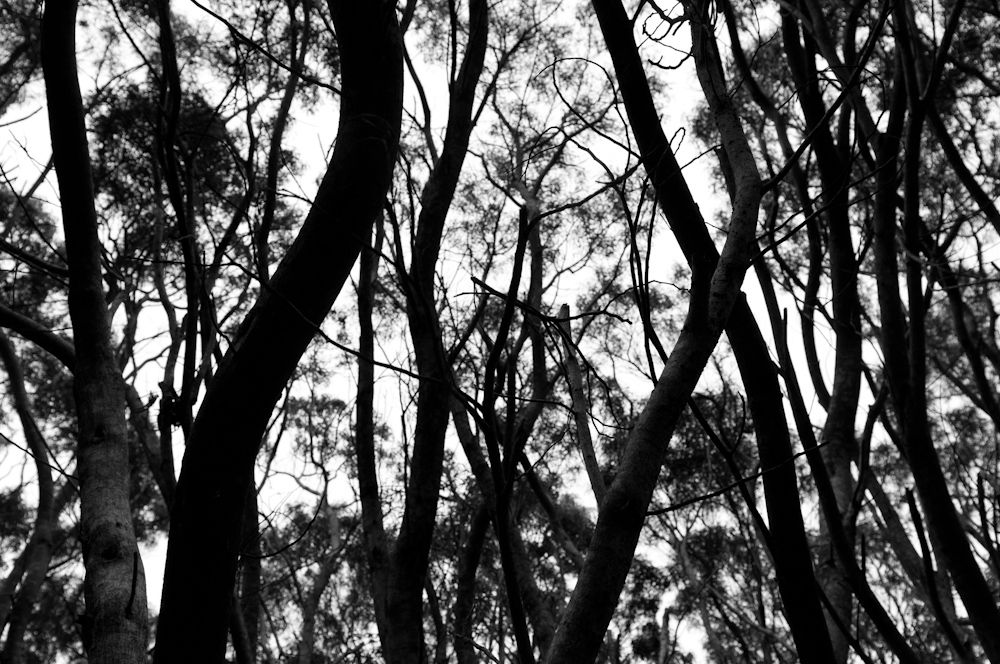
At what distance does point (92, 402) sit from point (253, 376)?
0.69 meters

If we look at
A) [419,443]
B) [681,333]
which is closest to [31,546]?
[419,443]

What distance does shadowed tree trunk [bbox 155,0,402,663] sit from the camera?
126 cm

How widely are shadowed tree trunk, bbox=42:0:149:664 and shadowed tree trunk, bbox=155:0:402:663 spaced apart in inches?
11.5

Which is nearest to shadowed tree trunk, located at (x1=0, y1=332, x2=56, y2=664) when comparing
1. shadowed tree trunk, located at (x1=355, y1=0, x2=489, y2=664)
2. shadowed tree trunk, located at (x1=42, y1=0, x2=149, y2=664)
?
shadowed tree trunk, located at (x1=355, y1=0, x2=489, y2=664)

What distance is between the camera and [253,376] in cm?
133

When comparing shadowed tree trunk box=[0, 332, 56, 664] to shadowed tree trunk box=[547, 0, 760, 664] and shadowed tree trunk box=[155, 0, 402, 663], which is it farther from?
shadowed tree trunk box=[547, 0, 760, 664]

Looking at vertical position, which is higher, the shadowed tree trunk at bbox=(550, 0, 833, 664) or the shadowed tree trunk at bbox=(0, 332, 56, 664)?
the shadowed tree trunk at bbox=(0, 332, 56, 664)

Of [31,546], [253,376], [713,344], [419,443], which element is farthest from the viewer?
[31,546]

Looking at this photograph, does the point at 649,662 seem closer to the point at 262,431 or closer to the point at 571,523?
the point at 571,523

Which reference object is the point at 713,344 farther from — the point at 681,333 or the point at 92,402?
the point at 92,402

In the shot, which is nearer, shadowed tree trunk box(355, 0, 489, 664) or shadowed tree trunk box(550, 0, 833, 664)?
shadowed tree trunk box(550, 0, 833, 664)

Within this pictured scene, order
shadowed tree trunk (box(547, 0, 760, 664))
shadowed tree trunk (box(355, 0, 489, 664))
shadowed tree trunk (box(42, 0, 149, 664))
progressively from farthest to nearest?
shadowed tree trunk (box(355, 0, 489, 664)) < shadowed tree trunk (box(42, 0, 149, 664)) < shadowed tree trunk (box(547, 0, 760, 664))

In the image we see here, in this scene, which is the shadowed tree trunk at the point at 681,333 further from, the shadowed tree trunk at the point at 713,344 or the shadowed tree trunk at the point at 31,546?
the shadowed tree trunk at the point at 31,546

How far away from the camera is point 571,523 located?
34.6 feet
